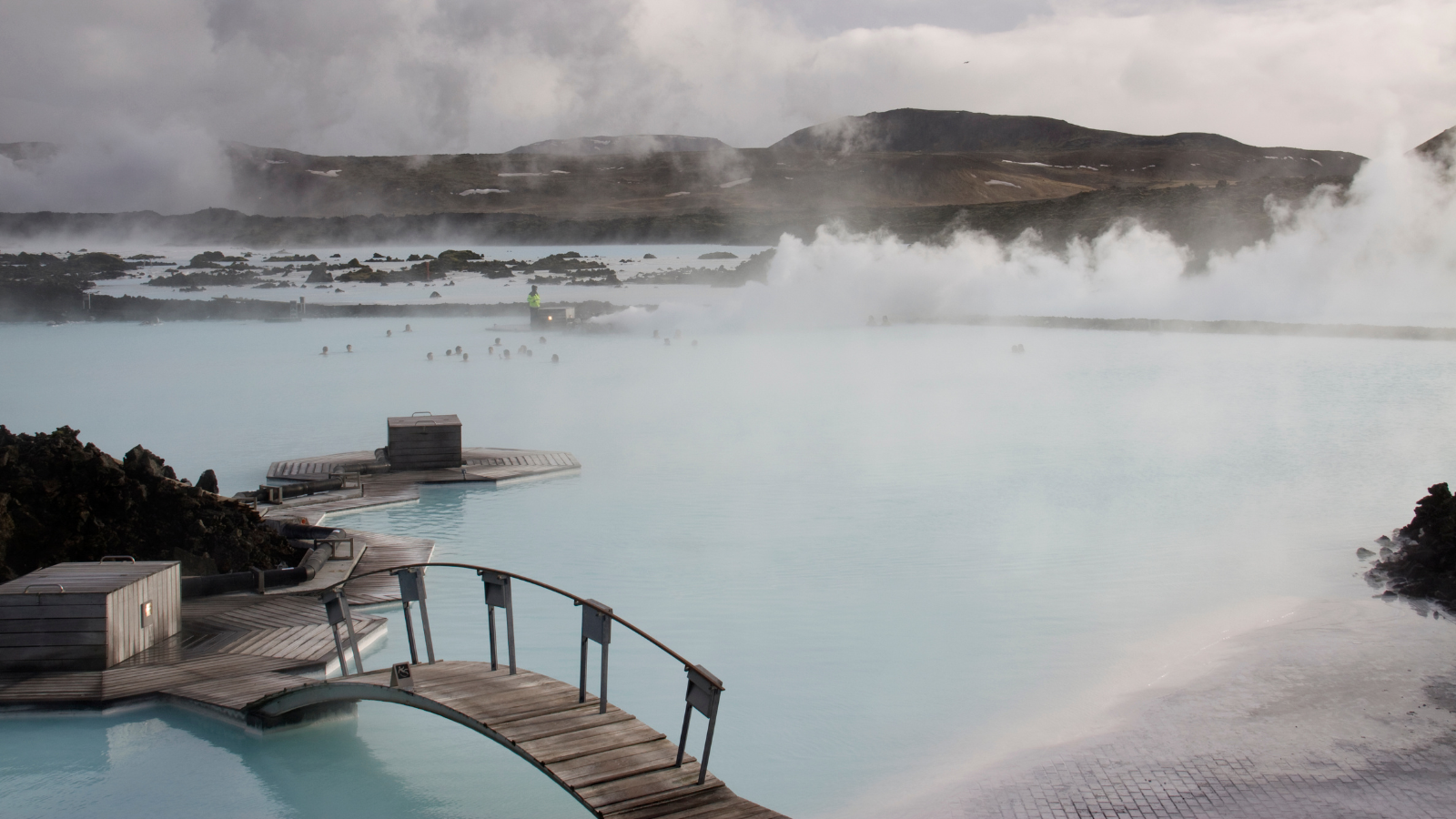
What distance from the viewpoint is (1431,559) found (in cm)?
683

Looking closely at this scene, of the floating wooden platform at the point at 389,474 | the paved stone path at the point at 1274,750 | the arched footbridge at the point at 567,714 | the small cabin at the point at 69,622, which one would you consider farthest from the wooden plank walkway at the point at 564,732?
the floating wooden platform at the point at 389,474

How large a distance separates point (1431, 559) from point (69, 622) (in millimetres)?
7215

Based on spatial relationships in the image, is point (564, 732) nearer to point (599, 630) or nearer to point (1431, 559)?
point (599, 630)

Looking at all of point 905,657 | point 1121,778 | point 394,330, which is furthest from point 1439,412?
point 394,330

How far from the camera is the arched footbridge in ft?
11.0

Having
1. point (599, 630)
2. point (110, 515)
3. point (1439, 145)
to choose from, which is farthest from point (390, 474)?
point (1439, 145)

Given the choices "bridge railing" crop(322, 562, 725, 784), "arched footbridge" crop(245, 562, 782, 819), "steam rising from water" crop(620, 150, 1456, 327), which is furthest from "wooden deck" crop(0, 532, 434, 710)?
"steam rising from water" crop(620, 150, 1456, 327)

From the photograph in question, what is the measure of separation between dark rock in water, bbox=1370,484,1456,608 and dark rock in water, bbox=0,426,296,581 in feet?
21.6

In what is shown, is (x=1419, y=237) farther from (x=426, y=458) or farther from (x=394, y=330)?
(x=426, y=458)

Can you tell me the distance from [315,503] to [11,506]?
2.48m

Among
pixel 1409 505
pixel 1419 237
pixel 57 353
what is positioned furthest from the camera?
pixel 1419 237

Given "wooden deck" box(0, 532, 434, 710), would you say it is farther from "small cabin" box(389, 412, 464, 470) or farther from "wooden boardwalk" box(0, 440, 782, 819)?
"small cabin" box(389, 412, 464, 470)

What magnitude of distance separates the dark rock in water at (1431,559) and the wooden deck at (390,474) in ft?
21.6

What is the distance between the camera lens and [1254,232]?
40656 mm
